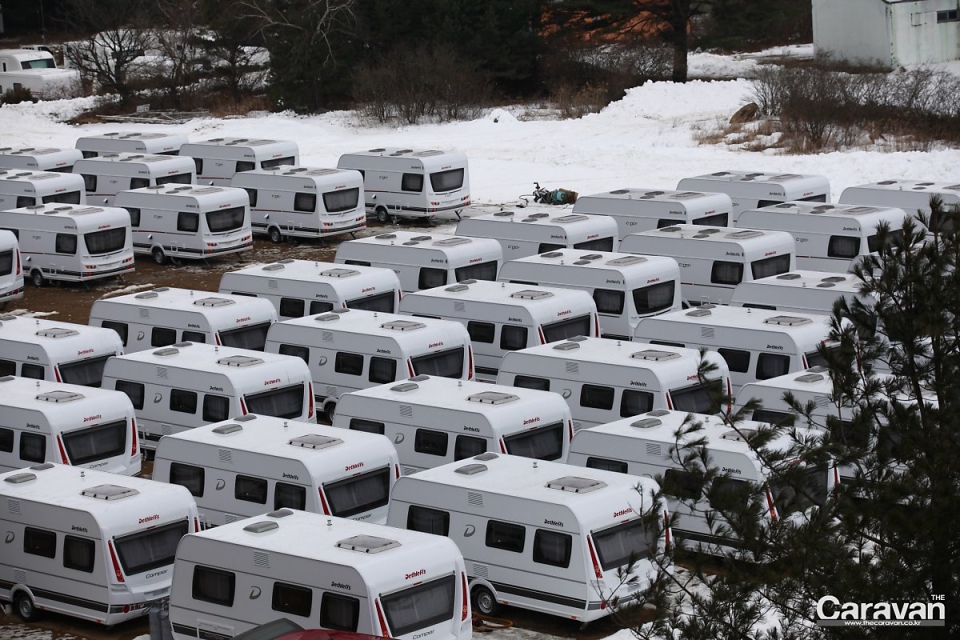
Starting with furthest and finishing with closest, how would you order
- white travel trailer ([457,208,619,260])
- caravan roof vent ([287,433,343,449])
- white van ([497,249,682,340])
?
white travel trailer ([457,208,619,260]) < white van ([497,249,682,340]) < caravan roof vent ([287,433,343,449])

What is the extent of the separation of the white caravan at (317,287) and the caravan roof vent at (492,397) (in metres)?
7.81

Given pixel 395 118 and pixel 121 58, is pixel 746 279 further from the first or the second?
pixel 121 58

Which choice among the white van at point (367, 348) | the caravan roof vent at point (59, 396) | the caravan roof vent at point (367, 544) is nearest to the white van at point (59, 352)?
the caravan roof vent at point (59, 396)

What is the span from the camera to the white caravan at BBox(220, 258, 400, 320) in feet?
93.1

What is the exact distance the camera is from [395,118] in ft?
196

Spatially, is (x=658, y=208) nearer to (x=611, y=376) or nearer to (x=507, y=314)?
(x=507, y=314)

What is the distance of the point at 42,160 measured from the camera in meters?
45.9

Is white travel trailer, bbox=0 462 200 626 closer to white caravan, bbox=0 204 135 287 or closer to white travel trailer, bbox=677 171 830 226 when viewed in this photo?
white caravan, bbox=0 204 135 287

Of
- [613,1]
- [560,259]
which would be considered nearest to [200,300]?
[560,259]

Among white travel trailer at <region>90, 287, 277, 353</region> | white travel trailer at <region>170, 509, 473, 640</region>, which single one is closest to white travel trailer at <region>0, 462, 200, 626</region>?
white travel trailer at <region>170, 509, 473, 640</region>

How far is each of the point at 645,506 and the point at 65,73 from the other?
214ft

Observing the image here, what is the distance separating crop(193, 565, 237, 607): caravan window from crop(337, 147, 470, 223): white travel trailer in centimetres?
2518

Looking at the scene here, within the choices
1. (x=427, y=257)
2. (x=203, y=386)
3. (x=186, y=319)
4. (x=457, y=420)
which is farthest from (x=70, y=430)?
(x=427, y=257)

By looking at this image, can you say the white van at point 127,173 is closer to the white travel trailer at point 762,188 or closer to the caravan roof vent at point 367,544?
the white travel trailer at point 762,188
